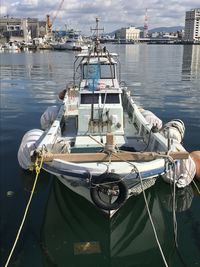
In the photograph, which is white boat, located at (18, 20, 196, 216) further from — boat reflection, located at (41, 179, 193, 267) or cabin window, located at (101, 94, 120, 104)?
boat reflection, located at (41, 179, 193, 267)

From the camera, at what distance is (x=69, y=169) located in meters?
7.83

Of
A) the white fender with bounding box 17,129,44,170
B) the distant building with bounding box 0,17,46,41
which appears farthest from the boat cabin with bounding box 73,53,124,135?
the distant building with bounding box 0,17,46,41

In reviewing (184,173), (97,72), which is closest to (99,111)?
(184,173)

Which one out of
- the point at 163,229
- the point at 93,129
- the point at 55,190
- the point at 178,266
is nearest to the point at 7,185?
the point at 55,190

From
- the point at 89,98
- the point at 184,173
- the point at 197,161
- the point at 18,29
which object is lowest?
the point at 184,173

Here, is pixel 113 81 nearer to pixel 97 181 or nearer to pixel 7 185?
pixel 7 185

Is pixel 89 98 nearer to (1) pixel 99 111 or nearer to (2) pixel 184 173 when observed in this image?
(1) pixel 99 111

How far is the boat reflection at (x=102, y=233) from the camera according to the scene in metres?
7.55

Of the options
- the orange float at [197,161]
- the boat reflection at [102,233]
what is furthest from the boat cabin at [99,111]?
the orange float at [197,161]

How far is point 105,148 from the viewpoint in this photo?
27.1ft

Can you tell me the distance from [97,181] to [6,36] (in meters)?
166

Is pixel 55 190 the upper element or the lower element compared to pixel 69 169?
lower

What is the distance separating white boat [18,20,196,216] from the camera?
304 inches

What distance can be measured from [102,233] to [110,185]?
159 cm
